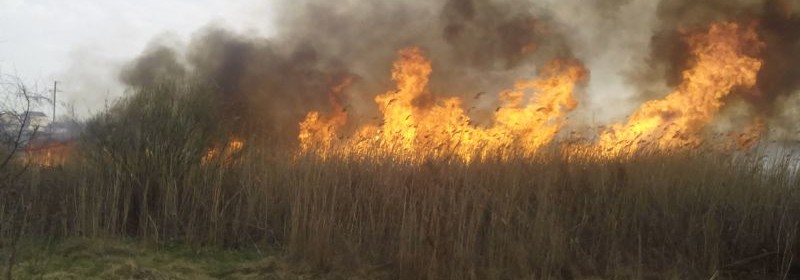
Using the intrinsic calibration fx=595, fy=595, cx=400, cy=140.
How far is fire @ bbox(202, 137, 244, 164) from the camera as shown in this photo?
25.3 feet

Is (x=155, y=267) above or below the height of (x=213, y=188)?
below

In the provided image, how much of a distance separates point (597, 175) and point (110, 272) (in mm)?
5110

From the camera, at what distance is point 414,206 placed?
5.27 meters

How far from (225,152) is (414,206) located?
12.1 feet

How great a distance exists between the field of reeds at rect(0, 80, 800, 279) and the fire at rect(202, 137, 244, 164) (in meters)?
0.03

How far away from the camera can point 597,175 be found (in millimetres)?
6809

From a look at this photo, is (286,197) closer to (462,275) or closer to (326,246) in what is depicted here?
(326,246)

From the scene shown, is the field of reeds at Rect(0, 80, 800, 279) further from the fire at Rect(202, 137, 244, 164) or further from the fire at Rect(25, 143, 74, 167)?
the fire at Rect(25, 143, 74, 167)

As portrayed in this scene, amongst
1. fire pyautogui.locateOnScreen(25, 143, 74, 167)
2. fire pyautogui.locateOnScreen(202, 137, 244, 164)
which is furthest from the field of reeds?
fire pyautogui.locateOnScreen(25, 143, 74, 167)

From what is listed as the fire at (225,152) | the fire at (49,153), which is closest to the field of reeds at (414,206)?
the fire at (225,152)

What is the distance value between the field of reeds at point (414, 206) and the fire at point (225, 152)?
0.03 meters

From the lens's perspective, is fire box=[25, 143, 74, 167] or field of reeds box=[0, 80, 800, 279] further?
fire box=[25, 143, 74, 167]

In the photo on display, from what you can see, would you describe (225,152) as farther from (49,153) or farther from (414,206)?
(414,206)

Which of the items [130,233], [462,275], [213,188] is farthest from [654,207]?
[130,233]
